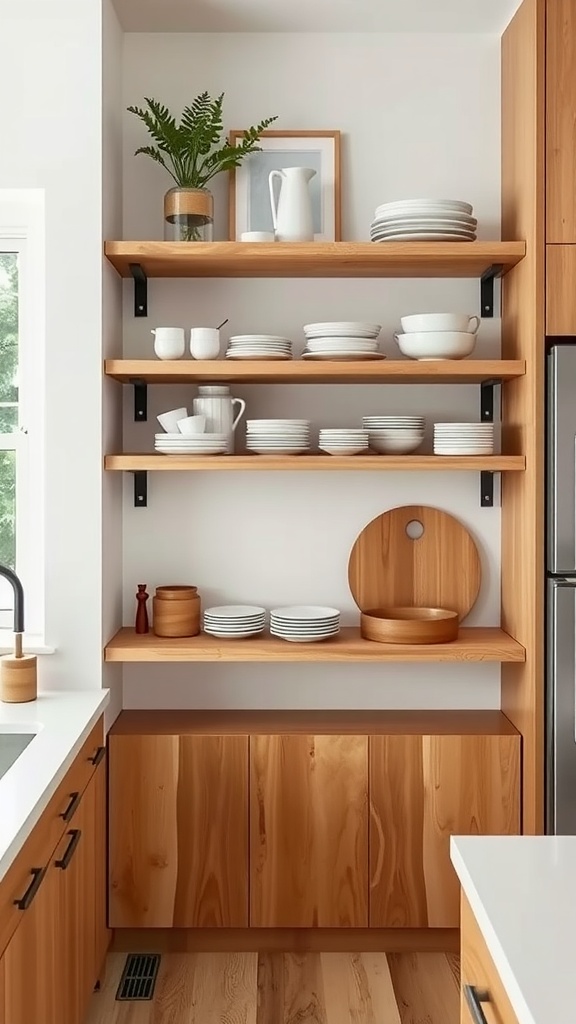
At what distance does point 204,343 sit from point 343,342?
1.23ft

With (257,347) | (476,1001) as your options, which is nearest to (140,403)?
(257,347)

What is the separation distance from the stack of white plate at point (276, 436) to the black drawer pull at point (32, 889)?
129 cm

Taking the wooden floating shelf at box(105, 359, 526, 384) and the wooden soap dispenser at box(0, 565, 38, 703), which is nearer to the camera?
the wooden soap dispenser at box(0, 565, 38, 703)

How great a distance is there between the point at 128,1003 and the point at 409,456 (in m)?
1.59

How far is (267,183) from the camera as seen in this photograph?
3.12 metres

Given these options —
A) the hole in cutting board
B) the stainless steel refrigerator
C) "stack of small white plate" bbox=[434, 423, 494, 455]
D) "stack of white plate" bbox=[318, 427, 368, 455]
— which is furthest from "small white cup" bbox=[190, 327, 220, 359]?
the stainless steel refrigerator

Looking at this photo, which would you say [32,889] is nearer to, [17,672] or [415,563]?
[17,672]

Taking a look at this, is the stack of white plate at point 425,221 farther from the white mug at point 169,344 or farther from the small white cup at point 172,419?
the small white cup at point 172,419

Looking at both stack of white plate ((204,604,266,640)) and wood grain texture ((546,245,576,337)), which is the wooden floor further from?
wood grain texture ((546,245,576,337))

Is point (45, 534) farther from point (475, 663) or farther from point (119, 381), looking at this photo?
point (475, 663)

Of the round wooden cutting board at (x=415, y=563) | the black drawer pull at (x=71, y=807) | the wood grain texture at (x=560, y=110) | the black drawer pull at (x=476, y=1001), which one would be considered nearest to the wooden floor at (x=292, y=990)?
the black drawer pull at (x=71, y=807)

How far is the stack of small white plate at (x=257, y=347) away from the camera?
9.36 ft

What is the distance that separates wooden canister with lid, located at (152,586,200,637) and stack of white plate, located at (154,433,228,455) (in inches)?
16.3

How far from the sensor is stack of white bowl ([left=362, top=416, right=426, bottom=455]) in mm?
2936
